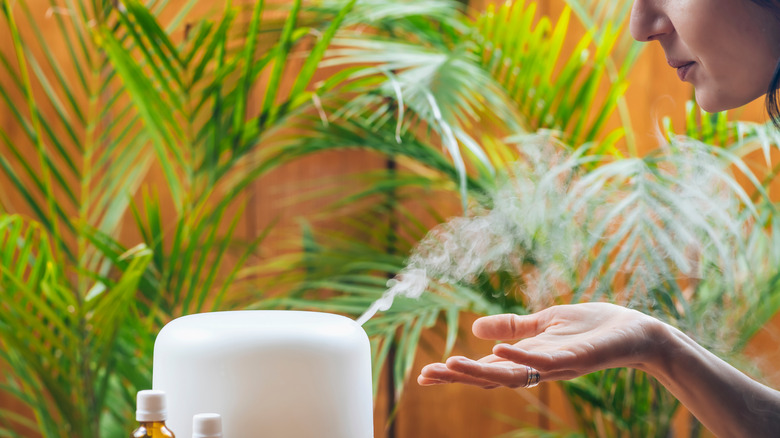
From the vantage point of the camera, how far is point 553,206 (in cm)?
131

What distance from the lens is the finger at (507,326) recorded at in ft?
2.71

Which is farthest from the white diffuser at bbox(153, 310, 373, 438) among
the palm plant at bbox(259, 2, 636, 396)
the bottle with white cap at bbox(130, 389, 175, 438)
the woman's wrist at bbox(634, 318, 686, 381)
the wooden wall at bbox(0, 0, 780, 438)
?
the wooden wall at bbox(0, 0, 780, 438)

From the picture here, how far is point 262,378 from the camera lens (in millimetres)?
718

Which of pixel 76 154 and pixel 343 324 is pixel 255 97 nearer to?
pixel 76 154

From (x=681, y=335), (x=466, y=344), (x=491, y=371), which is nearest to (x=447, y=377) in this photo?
(x=491, y=371)

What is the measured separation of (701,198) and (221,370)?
0.90 meters

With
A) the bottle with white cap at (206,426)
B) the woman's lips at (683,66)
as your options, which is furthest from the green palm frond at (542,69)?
the bottle with white cap at (206,426)

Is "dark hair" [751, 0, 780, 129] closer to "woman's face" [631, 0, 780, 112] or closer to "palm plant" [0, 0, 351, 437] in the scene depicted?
"woman's face" [631, 0, 780, 112]

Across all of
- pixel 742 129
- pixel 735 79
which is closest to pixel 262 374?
pixel 735 79

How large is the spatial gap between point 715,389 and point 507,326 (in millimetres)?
235

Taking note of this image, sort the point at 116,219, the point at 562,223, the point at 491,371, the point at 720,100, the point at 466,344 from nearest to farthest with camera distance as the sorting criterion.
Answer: the point at 491,371, the point at 720,100, the point at 562,223, the point at 116,219, the point at 466,344

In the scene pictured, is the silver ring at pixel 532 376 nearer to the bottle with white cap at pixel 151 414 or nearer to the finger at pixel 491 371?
the finger at pixel 491 371

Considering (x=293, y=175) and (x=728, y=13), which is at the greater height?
(x=728, y=13)

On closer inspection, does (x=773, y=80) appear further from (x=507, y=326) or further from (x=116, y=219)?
(x=116, y=219)
